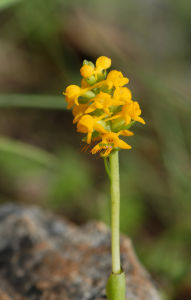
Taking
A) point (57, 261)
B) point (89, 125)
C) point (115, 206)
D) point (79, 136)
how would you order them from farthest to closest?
point (79, 136) → point (57, 261) → point (115, 206) → point (89, 125)

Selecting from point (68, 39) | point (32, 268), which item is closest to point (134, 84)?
point (68, 39)

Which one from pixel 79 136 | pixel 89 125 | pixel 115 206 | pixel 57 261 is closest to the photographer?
pixel 89 125

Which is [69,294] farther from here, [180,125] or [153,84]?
[180,125]

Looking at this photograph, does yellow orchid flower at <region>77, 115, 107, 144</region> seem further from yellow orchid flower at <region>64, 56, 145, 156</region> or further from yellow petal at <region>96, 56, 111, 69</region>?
yellow petal at <region>96, 56, 111, 69</region>

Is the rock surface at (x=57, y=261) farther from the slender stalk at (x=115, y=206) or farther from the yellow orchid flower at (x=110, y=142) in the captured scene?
the yellow orchid flower at (x=110, y=142)

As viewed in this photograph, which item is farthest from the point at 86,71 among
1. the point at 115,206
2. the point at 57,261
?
the point at 57,261

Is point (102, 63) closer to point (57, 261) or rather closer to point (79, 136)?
point (57, 261)
